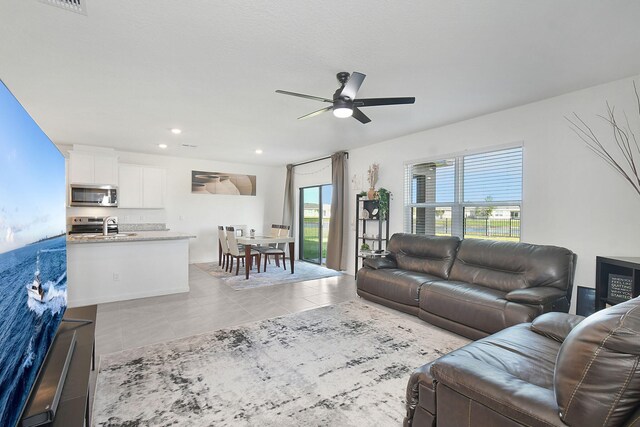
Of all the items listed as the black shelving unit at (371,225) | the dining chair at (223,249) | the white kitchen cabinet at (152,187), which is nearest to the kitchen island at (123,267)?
the dining chair at (223,249)

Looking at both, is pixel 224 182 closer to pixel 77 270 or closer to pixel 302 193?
pixel 302 193

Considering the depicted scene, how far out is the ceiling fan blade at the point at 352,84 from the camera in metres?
2.53

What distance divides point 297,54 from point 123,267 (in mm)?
3802

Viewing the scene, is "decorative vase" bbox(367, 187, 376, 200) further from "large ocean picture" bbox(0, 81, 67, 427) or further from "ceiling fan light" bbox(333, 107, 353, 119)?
"large ocean picture" bbox(0, 81, 67, 427)

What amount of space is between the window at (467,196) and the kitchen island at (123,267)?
384 centimetres

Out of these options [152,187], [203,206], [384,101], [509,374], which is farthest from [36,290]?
[203,206]

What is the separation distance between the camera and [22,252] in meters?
1.03

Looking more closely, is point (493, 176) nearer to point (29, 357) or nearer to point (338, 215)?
point (338, 215)

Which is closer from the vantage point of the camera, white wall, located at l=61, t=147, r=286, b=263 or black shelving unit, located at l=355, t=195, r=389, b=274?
black shelving unit, located at l=355, t=195, r=389, b=274

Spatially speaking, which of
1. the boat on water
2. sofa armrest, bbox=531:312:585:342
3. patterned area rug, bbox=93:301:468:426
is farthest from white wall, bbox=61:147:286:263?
sofa armrest, bbox=531:312:585:342

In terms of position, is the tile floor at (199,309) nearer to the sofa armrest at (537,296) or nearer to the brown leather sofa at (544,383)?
the sofa armrest at (537,296)

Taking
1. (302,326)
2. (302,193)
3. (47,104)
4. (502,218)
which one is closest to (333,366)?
(302,326)

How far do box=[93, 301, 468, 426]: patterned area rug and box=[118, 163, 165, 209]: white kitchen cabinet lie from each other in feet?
15.0

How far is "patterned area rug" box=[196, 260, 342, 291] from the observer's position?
5.27m
